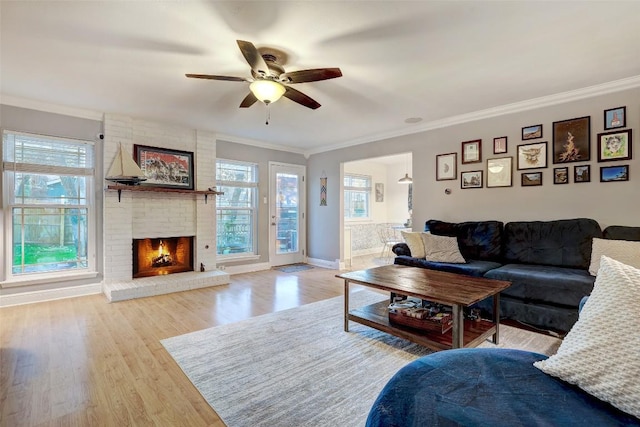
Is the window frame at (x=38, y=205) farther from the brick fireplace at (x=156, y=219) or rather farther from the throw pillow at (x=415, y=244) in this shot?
the throw pillow at (x=415, y=244)

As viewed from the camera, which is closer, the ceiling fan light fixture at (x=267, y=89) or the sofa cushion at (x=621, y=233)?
the ceiling fan light fixture at (x=267, y=89)

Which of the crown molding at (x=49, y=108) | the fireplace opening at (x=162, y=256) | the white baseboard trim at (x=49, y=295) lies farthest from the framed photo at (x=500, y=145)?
the white baseboard trim at (x=49, y=295)

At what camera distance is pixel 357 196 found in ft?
26.4

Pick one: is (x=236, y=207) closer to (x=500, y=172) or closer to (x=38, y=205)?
(x=38, y=205)

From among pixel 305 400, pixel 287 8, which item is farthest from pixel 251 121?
pixel 305 400

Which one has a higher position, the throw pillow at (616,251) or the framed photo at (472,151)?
the framed photo at (472,151)

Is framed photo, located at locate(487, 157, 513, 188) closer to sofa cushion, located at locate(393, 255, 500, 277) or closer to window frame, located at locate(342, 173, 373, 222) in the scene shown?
sofa cushion, located at locate(393, 255, 500, 277)

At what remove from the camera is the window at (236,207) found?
18.0 ft

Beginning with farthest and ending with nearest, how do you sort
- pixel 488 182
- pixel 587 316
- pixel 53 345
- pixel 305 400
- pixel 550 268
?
1. pixel 488 182
2. pixel 550 268
3. pixel 53 345
4. pixel 305 400
5. pixel 587 316

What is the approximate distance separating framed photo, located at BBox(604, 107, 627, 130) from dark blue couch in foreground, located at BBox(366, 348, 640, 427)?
3.32 meters

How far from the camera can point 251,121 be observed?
450 centimetres

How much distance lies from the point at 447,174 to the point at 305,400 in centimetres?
366

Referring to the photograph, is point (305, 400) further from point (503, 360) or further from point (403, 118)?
point (403, 118)

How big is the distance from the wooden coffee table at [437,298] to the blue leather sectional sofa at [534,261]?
1.86ft
